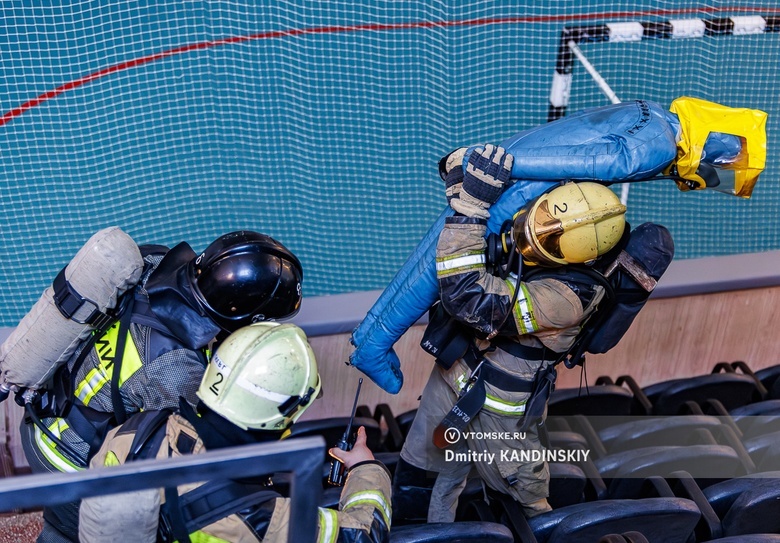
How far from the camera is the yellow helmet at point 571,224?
8.66 ft

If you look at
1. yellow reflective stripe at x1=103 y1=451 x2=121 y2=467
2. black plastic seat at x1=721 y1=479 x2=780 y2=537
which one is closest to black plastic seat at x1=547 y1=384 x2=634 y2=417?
black plastic seat at x1=721 y1=479 x2=780 y2=537

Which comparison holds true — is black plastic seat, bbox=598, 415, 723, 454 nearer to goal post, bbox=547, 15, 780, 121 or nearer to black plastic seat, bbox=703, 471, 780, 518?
black plastic seat, bbox=703, 471, 780, 518

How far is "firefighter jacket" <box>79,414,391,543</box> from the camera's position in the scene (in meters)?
1.94

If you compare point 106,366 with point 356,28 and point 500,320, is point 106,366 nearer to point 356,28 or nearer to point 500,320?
point 500,320

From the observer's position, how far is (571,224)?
2627mm

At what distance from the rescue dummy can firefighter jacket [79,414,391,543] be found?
909mm

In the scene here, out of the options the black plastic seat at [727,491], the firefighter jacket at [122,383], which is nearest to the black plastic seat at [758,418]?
the black plastic seat at [727,491]

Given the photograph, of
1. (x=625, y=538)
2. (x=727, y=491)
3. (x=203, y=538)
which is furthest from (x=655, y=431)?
(x=203, y=538)

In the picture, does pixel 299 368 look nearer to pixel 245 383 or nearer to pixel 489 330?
pixel 245 383

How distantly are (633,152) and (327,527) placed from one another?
4.95 feet

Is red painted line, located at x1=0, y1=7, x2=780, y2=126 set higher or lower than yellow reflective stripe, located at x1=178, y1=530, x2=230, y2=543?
higher

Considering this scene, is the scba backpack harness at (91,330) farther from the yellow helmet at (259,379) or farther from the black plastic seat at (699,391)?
the black plastic seat at (699,391)

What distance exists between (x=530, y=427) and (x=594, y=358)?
4.10 ft

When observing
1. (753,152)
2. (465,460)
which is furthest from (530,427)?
(753,152)
